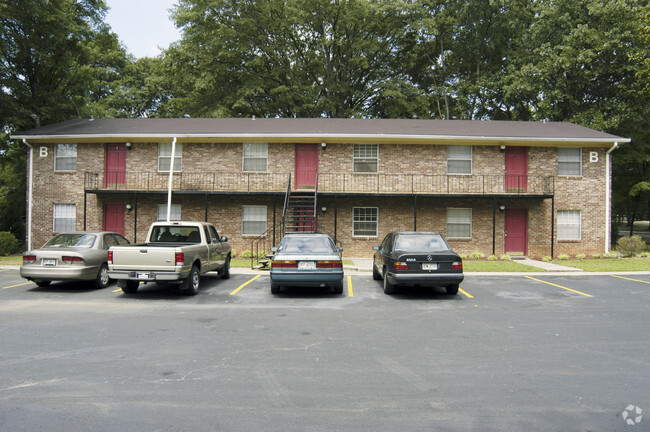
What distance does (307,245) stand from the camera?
34.0 ft

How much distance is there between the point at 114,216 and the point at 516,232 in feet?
64.2

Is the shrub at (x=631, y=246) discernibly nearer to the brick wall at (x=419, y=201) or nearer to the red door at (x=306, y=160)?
the brick wall at (x=419, y=201)

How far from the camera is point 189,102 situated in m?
32.6

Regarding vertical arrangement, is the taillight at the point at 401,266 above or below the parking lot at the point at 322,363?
above

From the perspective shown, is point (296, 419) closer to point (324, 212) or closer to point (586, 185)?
point (324, 212)

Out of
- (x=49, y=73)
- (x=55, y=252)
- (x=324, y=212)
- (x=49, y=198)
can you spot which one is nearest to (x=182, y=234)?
(x=55, y=252)

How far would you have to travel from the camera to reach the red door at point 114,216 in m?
20.4

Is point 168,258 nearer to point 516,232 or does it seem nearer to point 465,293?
point 465,293

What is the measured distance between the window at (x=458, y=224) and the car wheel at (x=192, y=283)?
13087mm

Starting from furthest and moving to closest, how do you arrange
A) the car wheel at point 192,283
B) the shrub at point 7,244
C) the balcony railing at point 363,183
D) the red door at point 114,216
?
the red door at point 114,216 → the balcony railing at point 363,183 → the shrub at point 7,244 → the car wheel at point 192,283

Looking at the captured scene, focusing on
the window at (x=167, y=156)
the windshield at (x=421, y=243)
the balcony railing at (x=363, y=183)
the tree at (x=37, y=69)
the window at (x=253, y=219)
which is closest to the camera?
the windshield at (x=421, y=243)

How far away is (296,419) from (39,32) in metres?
28.5

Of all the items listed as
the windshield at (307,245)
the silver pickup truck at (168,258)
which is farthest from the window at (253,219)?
the windshield at (307,245)

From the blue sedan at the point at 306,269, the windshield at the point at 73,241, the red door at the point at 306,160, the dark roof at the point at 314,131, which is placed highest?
the dark roof at the point at 314,131
